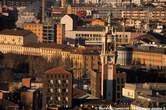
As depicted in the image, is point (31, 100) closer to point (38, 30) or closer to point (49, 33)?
point (38, 30)

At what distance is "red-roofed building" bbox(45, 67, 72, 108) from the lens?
2509cm

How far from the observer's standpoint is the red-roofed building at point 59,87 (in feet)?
82.3

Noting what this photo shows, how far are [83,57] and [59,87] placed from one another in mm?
13354

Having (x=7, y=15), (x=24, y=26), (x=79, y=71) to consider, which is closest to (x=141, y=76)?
(x=79, y=71)

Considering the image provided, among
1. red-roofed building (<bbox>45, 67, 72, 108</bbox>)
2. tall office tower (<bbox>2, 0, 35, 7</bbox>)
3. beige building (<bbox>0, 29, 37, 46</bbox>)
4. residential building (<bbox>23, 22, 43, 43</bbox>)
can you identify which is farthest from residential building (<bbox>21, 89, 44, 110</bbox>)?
tall office tower (<bbox>2, 0, 35, 7</bbox>)

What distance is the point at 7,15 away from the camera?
182 feet

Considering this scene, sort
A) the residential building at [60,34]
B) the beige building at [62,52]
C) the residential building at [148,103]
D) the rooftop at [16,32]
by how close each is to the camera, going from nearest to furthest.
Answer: the residential building at [148,103], the beige building at [62,52], the rooftop at [16,32], the residential building at [60,34]

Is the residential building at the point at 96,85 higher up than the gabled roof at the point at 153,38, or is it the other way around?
the residential building at the point at 96,85

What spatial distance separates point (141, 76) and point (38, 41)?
15.2 m

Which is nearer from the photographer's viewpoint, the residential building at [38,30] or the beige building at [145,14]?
the residential building at [38,30]

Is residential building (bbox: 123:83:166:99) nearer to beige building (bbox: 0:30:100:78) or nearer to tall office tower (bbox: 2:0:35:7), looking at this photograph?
beige building (bbox: 0:30:100:78)

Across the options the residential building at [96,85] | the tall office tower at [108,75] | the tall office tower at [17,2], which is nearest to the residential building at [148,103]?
the tall office tower at [108,75]

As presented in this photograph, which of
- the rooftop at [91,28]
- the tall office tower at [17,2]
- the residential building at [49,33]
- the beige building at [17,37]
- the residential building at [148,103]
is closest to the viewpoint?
the residential building at [148,103]

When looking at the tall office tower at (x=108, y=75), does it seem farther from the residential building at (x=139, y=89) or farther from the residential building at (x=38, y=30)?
the residential building at (x=38, y=30)
